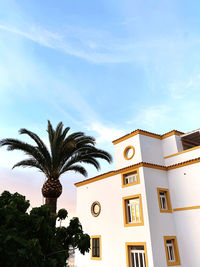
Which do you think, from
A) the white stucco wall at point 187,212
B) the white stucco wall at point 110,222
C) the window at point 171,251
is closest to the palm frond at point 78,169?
the white stucco wall at point 110,222

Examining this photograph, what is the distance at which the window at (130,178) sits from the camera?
17183 mm

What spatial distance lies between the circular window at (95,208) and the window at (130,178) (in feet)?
12.1

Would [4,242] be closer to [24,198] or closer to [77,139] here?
[24,198]

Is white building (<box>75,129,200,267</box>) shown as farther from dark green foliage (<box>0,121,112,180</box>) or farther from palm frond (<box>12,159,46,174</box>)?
palm frond (<box>12,159,46,174</box>)

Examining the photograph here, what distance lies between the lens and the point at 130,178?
1795 centimetres

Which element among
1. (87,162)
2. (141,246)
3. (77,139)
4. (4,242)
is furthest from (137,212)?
(4,242)

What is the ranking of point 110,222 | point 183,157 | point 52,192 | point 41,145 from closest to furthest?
point 52,192
point 41,145
point 183,157
point 110,222

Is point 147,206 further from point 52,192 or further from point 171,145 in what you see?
point 52,192

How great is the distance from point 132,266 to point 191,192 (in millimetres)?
6794

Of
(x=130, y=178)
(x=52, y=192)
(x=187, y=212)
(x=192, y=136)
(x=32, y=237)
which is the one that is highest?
(x=192, y=136)

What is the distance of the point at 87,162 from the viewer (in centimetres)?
1930

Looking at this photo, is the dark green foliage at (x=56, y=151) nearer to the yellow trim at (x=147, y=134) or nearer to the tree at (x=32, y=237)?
the yellow trim at (x=147, y=134)

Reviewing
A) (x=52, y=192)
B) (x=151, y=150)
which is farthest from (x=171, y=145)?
(x=52, y=192)

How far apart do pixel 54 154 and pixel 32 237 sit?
30.6ft
